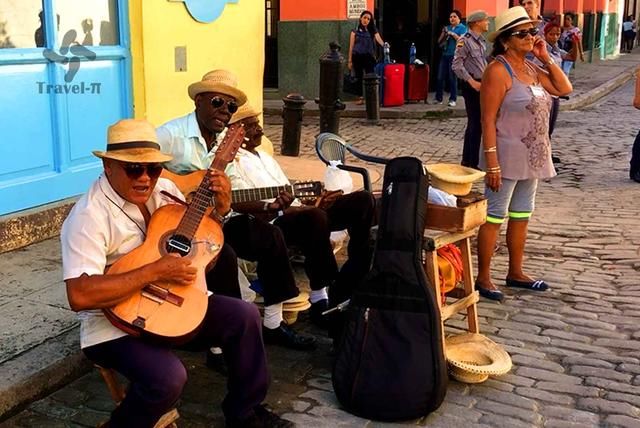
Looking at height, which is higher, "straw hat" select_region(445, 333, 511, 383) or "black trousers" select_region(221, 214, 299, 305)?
"black trousers" select_region(221, 214, 299, 305)

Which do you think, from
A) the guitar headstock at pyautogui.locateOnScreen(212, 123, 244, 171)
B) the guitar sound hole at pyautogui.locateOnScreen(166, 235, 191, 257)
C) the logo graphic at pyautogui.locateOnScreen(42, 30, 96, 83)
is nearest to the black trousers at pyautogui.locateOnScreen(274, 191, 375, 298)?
the guitar headstock at pyautogui.locateOnScreen(212, 123, 244, 171)

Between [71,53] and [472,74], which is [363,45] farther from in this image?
[71,53]

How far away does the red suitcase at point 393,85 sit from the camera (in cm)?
1455

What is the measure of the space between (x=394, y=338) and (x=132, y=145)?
1359 millimetres

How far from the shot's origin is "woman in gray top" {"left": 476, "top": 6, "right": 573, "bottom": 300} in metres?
4.79

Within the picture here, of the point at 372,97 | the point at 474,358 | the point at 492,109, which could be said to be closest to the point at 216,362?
the point at 474,358

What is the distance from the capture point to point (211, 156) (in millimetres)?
4141

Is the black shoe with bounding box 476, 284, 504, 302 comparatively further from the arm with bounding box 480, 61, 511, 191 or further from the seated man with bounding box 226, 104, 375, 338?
the seated man with bounding box 226, 104, 375, 338

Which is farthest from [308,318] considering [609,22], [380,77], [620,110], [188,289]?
[609,22]

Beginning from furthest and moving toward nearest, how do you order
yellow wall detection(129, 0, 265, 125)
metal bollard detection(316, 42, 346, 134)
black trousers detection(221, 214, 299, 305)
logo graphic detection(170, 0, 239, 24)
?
metal bollard detection(316, 42, 346, 134), logo graphic detection(170, 0, 239, 24), yellow wall detection(129, 0, 265, 125), black trousers detection(221, 214, 299, 305)

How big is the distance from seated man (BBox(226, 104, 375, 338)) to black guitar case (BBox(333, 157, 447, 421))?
0.71 meters

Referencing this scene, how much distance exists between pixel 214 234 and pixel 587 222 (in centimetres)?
468

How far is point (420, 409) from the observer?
337 centimetres

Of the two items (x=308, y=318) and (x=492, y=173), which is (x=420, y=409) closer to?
(x=308, y=318)
